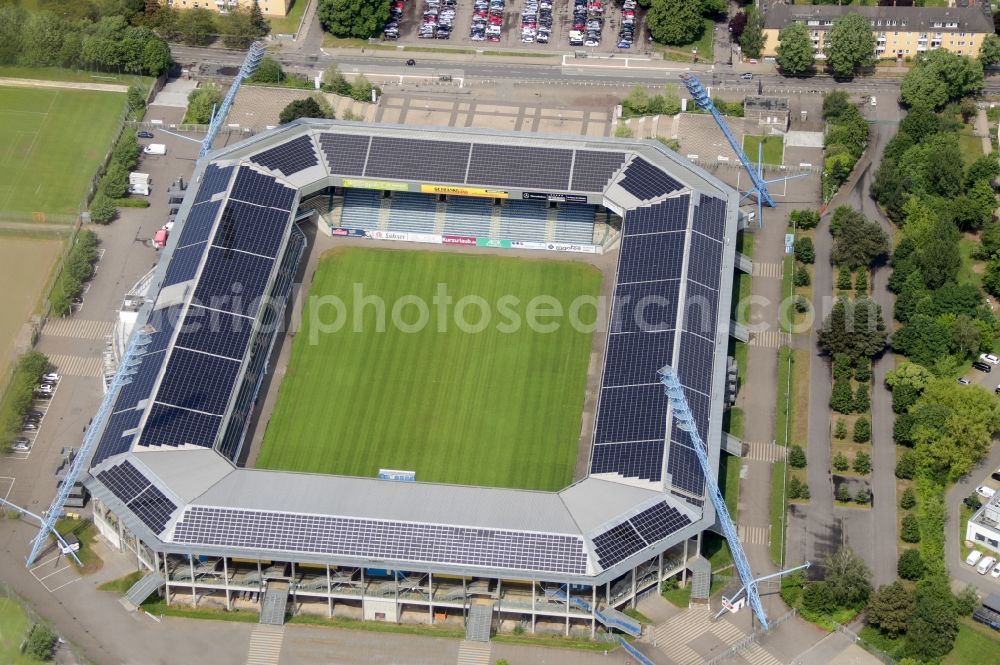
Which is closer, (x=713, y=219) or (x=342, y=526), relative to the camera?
(x=342, y=526)

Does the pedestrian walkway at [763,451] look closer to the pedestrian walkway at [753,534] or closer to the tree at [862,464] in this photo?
the tree at [862,464]

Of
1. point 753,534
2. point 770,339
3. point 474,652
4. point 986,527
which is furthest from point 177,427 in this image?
point 986,527

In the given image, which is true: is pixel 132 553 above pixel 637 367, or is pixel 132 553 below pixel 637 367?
below

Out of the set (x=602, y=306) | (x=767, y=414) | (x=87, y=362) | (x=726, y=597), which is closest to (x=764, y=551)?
(x=726, y=597)

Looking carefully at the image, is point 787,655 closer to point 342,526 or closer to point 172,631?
point 342,526

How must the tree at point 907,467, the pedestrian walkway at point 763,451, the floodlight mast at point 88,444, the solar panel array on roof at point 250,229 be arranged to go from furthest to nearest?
the solar panel array on roof at point 250,229, the pedestrian walkway at point 763,451, the tree at point 907,467, the floodlight mast at point 88,444

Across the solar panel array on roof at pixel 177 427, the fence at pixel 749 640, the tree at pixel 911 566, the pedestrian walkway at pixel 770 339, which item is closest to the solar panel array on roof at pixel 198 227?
the solar panel array on roof at pixel 177 427

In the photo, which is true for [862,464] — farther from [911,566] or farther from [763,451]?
[911,566]
